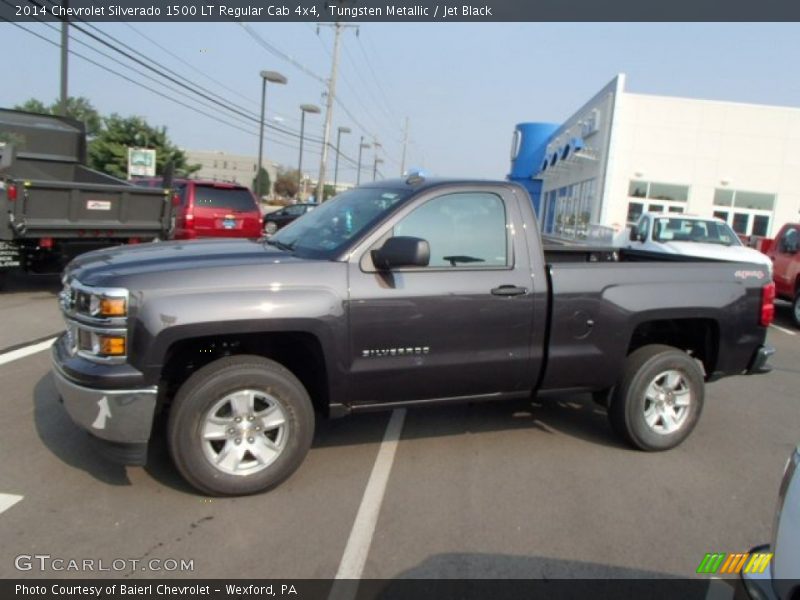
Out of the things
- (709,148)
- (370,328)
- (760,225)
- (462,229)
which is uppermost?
(709,148)

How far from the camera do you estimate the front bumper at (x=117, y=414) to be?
3281mm

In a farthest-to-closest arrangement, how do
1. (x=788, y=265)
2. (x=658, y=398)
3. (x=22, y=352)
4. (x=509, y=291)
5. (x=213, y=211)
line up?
1. (x=788, y=265)
2. (x=213, y=211)
3. (x=22, y=352)
4. (x=658, y=398)
5. (x=509, y=291)

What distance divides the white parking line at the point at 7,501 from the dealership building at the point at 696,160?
21665 millimetres

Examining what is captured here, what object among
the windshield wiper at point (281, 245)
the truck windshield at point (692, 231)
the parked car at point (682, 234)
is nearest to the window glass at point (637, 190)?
the parked car at point (682, 234)

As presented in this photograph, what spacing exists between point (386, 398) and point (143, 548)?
5.14ft

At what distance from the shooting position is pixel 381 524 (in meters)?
3.40

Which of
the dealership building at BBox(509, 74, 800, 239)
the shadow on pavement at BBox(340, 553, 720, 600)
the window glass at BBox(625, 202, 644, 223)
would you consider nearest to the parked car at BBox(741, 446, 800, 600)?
the shadow on pavement at BBox(340, 553, 720, 600)

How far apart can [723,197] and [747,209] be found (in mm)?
1033

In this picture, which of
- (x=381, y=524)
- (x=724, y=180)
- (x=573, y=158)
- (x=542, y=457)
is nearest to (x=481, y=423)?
(x=542, y=457)

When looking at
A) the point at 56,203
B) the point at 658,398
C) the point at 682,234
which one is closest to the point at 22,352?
the point at 56,203

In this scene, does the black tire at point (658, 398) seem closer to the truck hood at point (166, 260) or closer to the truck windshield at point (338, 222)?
the truck windshield at point (338, 222)

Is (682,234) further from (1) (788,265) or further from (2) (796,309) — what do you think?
(2) (796,309)

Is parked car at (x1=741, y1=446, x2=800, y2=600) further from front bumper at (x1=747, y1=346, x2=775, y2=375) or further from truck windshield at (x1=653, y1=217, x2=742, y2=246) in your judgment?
truck windshield at (x1=653, y1=217, x2=742, y2=246)

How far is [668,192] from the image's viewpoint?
2419 cm
